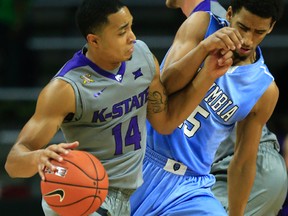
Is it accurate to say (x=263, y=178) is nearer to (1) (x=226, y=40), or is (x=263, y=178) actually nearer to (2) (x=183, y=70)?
(2) (x=183, y=70)

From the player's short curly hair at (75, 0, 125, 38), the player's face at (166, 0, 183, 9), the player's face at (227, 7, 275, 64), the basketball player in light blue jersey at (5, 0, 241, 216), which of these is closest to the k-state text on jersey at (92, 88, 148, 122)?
the basketball player in light blue jersey at (5, 0, 241, 216)

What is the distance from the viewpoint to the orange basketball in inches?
155

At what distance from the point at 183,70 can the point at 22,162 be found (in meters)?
1.14

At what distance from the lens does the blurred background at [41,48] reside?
9906 millimetres

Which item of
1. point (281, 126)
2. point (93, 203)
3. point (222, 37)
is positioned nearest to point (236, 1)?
point (222, 37)

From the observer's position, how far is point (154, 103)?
4.61 m

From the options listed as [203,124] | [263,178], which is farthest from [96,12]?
[263,178]

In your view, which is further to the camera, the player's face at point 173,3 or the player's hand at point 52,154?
the player's face at point 173,3

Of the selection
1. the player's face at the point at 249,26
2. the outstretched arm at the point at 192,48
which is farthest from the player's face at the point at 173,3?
the player's face at the point at 249,26

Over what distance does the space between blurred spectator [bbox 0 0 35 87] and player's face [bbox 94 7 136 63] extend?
6.07 metres

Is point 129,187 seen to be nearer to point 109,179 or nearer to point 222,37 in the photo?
point 109,179

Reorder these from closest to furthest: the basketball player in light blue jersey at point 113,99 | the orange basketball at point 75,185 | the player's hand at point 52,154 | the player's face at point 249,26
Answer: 1. the player's hand at point 52,154
2. the orange basketball at point 75,185
3. the basketball player in light blue jersey at point 113,99
4. the player's face at point 249,26

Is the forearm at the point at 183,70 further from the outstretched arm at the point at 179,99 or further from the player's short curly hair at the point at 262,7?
the player's short curly hair at the point at 262,7

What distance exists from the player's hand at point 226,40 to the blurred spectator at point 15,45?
6.19 meters
